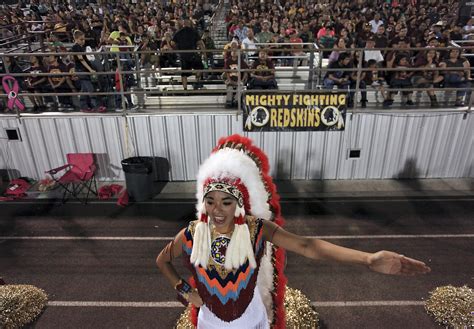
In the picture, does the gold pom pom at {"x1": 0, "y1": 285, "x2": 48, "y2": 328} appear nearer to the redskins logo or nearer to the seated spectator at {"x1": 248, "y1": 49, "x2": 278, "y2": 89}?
the redskins logo

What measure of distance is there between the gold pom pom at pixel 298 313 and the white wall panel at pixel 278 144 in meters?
4.22

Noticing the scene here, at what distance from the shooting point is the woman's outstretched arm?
2.48 m

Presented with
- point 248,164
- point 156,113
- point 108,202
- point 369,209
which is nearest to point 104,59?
point 156,113

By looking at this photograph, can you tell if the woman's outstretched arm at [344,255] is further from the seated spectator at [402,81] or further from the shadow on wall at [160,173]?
the seated spectator at [402,81]

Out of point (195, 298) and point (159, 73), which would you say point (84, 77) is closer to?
point (159, 73)

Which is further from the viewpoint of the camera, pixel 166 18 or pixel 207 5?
pixel 207 5

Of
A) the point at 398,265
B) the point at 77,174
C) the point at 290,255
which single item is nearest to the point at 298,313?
the point at 290,255

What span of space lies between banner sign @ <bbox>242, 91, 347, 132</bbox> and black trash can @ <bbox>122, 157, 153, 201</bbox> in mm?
2332

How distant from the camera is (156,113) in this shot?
8.37 m

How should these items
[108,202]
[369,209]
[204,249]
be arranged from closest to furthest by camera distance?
[204,249] < [369,209] < [108,202]

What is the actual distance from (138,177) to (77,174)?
1.49 meters

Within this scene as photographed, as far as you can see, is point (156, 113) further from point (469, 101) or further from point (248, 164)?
point (469, 101)

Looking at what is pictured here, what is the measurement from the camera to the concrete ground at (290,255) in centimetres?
540

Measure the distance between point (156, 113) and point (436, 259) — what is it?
614 centimetres
